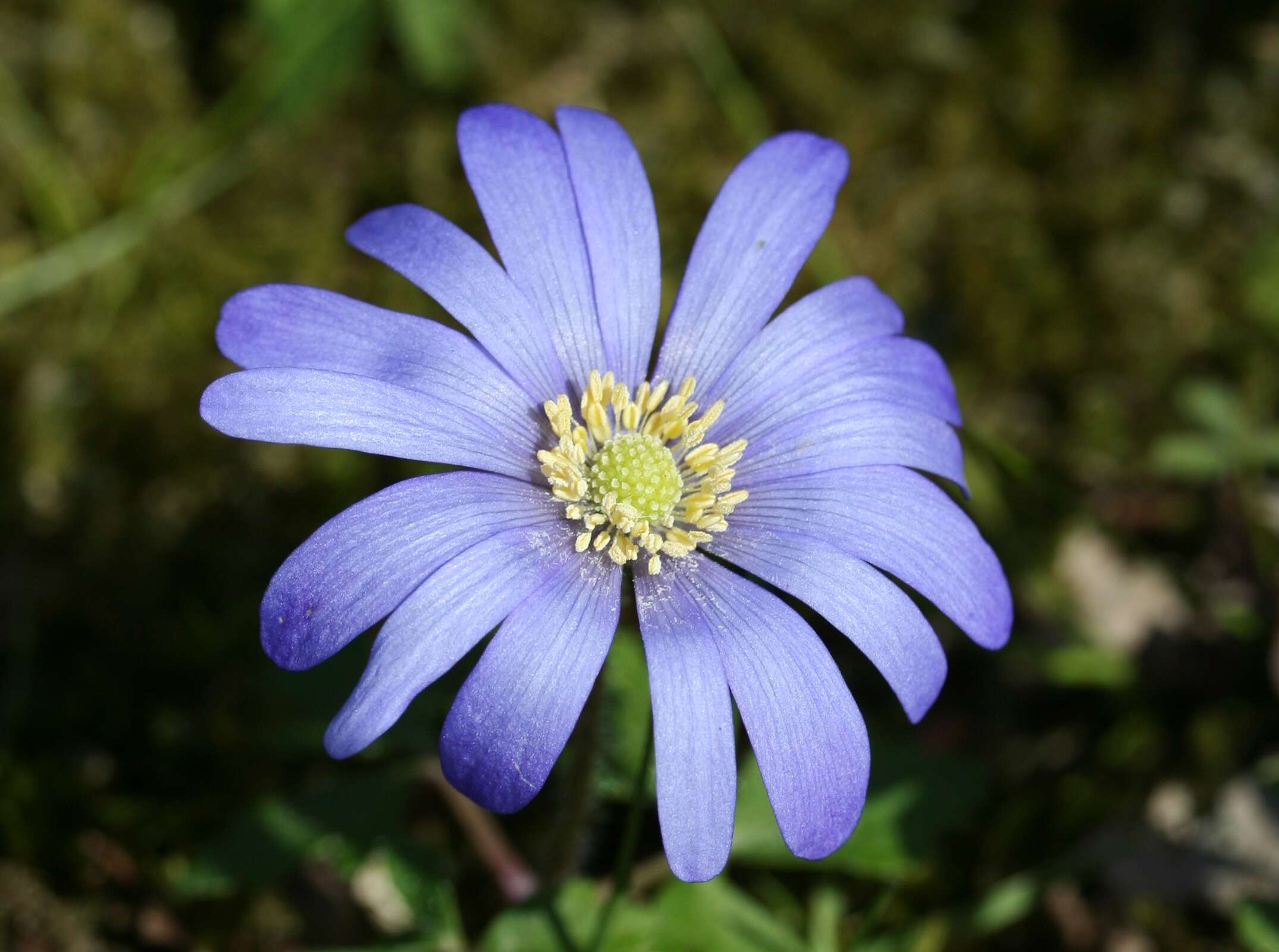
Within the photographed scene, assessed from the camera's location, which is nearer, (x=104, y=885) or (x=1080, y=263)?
(x=104, y=885)

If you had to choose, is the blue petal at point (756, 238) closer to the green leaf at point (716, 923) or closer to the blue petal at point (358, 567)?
the blue petal at point (358, 567)

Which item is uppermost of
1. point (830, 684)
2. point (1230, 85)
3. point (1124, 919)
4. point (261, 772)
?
point (1230, 85)

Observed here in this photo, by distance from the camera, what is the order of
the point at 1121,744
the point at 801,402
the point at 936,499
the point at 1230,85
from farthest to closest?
the point at 1230,85 < the point at 1121,744 < the point at 801,402 < the point at 936,499

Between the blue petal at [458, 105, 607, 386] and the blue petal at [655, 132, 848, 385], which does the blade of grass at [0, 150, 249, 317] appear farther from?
the blue petal at [655, 132, 848, 385]

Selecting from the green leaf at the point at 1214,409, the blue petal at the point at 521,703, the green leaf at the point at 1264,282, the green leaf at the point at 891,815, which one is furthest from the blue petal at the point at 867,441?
the green leaf at the point at 1264,282

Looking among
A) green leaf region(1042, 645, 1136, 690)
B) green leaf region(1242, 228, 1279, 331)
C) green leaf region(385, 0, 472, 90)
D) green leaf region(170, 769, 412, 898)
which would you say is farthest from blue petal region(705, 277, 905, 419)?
green leaf region(1242, 228, 1279, 331)

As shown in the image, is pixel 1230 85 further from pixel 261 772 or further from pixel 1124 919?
pixel 261 772

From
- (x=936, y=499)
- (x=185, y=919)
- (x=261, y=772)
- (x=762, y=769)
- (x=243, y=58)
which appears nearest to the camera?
(x=762, y=769)

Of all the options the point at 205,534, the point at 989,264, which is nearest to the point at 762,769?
the point at 205,534
